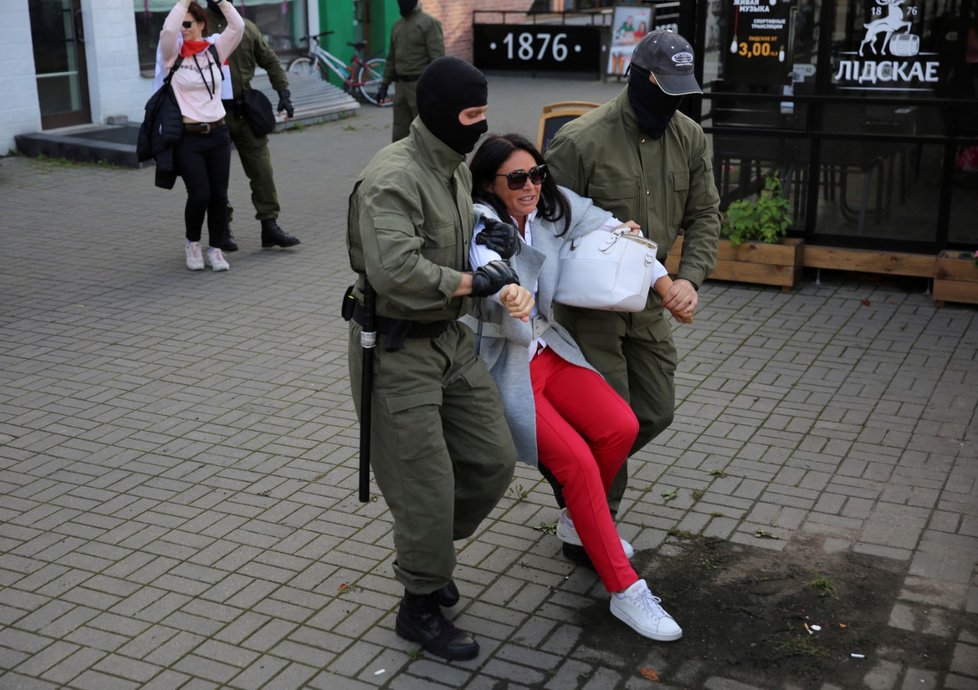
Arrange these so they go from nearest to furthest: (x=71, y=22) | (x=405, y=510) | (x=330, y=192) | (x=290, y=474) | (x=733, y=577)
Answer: (x=405, y=510) < (x=733, y=577) < (x=290, y=474) < (x=330, y=192) < (x=71, y=22)

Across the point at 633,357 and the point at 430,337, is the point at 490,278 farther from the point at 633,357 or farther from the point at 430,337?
the point at 633,357

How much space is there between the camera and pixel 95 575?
473 centimetres

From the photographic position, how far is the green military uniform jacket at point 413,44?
40.9 feet

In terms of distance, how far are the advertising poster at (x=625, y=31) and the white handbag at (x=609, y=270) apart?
56.0 ft

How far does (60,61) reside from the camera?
14570 millimetres

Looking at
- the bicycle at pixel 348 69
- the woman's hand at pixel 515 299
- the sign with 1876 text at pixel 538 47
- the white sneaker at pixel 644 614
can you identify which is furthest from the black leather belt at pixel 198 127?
the sign with 1876 text at pixel 538 47

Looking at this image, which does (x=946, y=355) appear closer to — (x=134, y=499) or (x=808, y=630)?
(x=808, y=630)

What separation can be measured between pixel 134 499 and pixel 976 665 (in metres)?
3.43

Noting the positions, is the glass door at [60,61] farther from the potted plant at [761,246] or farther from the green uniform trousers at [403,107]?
the potted plant at [761,246]

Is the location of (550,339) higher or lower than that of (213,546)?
higher

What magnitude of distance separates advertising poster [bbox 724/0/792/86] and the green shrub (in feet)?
2.48

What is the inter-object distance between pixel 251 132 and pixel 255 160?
223mm

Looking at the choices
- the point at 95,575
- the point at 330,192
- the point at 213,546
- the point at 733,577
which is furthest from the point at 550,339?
the point at 330,192

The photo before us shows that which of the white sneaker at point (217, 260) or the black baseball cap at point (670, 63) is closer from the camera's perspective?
the black baseball cap at point (670, 63)
